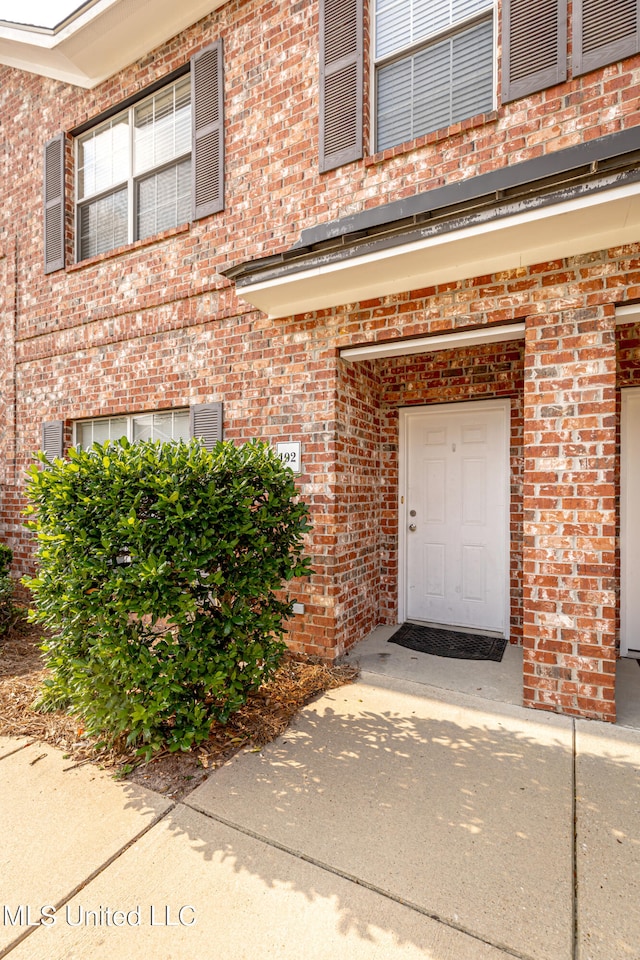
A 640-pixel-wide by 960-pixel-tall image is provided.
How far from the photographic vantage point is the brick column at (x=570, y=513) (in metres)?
2.94

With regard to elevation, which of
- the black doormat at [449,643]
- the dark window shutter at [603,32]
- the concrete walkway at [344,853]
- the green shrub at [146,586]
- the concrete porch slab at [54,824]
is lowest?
the concrete porch slab at [54,824]

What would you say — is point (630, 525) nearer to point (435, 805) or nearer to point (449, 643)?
point (449, 643)

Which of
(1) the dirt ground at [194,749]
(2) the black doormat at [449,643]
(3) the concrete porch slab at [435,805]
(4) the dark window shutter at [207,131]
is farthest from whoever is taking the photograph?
(4) the dark window shutter at [207,131]

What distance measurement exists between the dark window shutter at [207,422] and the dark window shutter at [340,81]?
223cm

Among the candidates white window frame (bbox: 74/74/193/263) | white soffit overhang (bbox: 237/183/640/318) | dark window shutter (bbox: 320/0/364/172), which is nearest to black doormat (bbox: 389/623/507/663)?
white soffit overhang (bbox: 237/183/640/318)

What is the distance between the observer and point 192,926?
5.44ft

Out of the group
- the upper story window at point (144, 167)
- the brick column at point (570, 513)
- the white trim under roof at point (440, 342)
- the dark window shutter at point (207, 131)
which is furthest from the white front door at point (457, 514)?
the upper story window at point (144, 167)

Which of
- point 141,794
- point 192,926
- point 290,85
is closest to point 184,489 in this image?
point 141,794

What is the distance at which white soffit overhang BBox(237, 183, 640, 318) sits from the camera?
2631 millimetres

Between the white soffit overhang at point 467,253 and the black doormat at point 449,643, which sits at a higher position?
the white soffit overhang at point 467,253

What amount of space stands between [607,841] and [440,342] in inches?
120

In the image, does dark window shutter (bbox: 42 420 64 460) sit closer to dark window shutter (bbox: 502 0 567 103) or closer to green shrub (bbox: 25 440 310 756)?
green shrub (bbox: 25 440 310 756)

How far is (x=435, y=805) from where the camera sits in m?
2.26

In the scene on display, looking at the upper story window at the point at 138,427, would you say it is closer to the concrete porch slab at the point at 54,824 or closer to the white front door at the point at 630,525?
the concrete porch slab at the point at 54,824
